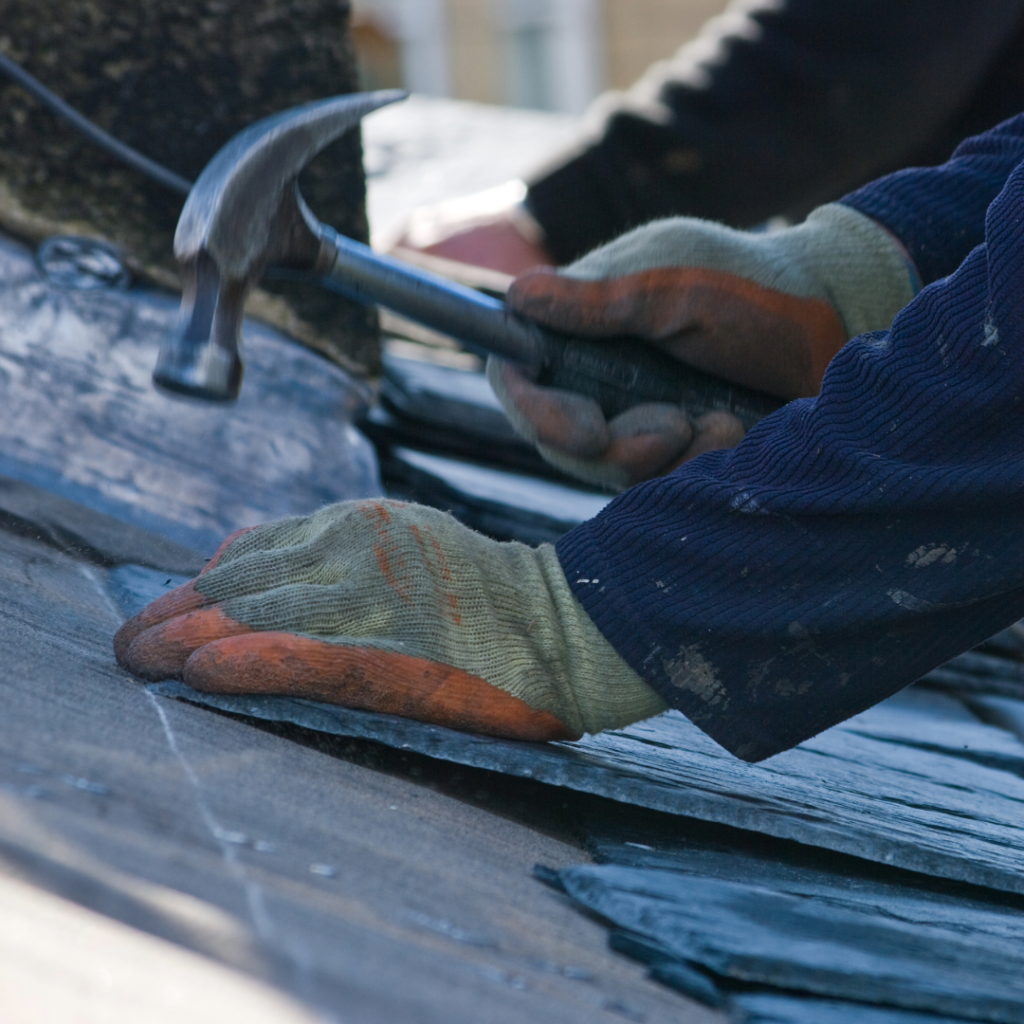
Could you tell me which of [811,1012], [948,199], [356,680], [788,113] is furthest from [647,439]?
[788,113]

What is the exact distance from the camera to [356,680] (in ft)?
3.61

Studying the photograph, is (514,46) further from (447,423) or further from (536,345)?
(536,345)

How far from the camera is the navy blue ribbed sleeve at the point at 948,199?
1580 mm

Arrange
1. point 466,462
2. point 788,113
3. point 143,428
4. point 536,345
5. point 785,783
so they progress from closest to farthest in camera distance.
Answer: point 785,783 < point 536,345 < point 143,428 < point 466,462 < point 788,113

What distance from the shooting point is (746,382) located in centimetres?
170

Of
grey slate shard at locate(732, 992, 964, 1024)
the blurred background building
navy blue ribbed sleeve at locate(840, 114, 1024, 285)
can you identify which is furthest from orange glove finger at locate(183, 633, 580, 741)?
the blurred background building

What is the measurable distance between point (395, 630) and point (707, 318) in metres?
0.68

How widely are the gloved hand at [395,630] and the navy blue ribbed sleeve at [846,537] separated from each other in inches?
2.1

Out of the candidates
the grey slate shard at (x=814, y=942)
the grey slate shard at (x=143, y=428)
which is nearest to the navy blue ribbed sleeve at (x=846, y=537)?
the grey slate shard at (x=814, y=942)

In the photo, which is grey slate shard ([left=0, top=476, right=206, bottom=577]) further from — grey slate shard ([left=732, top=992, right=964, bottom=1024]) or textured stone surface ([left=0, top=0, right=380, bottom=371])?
grey slate shard ([left=732, top=992, right=964, bottom=1024])

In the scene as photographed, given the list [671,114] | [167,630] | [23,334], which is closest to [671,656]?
[167,630]

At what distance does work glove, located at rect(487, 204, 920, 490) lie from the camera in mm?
1565

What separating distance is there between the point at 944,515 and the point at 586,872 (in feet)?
1.59

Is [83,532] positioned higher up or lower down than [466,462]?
higher up
